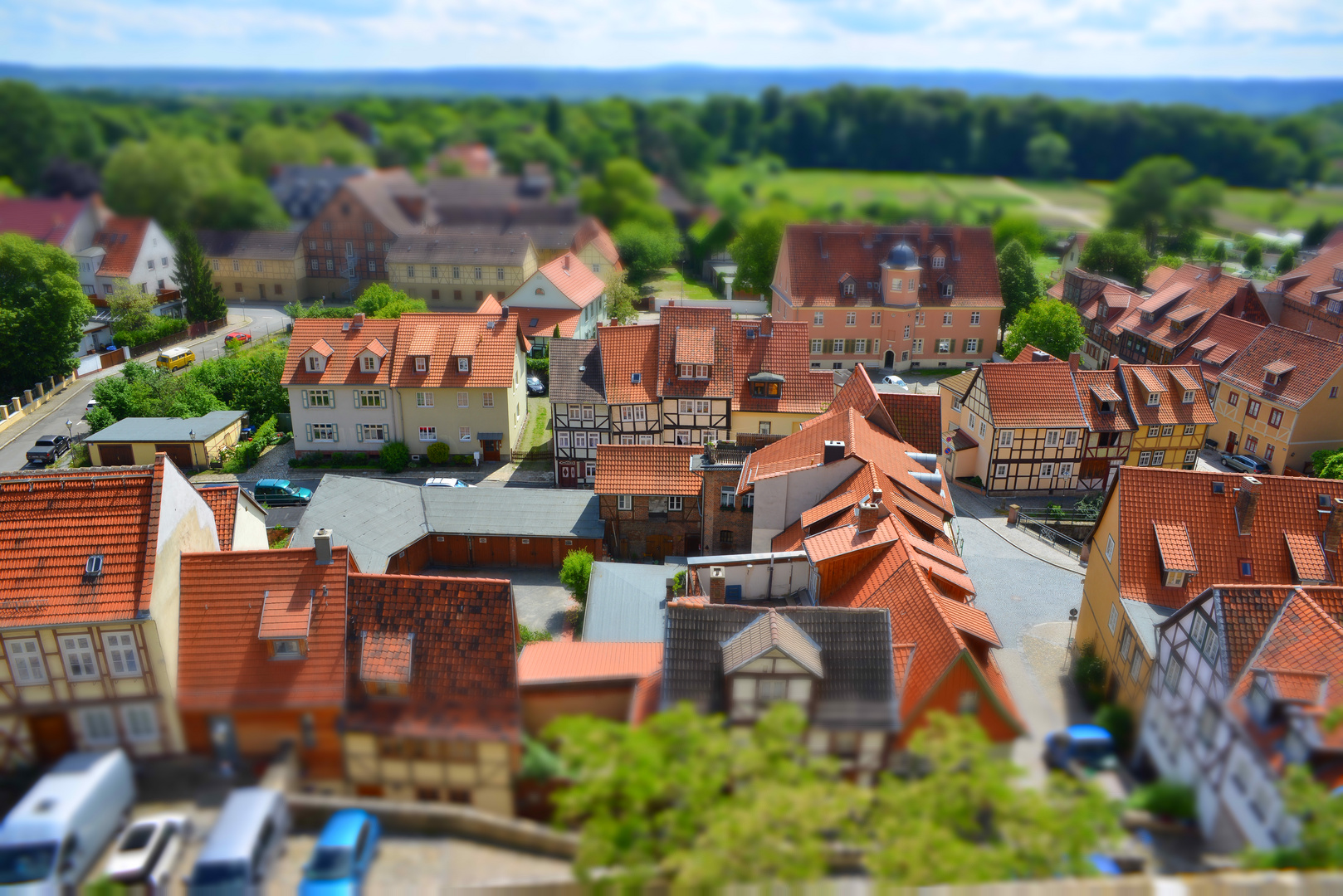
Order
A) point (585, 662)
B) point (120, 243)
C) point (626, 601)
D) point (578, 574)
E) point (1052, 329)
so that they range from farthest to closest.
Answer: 1. point (120, 243)
2. point (1052, 329)
3. point (578, 574)
4. point (626, 601)
5. point (585, 662)

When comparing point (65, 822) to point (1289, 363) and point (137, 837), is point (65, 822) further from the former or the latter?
point (1289, 363)

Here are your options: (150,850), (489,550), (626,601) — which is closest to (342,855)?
(150,850)

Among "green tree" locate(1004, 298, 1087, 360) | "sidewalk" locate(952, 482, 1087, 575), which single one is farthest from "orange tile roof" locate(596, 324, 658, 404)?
"green tree" locate(1004, 298, 1087, 360)

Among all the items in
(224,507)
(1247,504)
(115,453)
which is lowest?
(115,453)

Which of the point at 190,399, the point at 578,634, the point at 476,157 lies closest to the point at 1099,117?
the point at 578,634

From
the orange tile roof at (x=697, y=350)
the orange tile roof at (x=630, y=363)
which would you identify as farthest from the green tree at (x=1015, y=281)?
the orange tile roof at (x=630, y=363)

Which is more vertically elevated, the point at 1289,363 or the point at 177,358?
the point at 1289,363

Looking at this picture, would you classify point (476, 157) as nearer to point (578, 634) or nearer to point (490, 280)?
point (490, 280)
